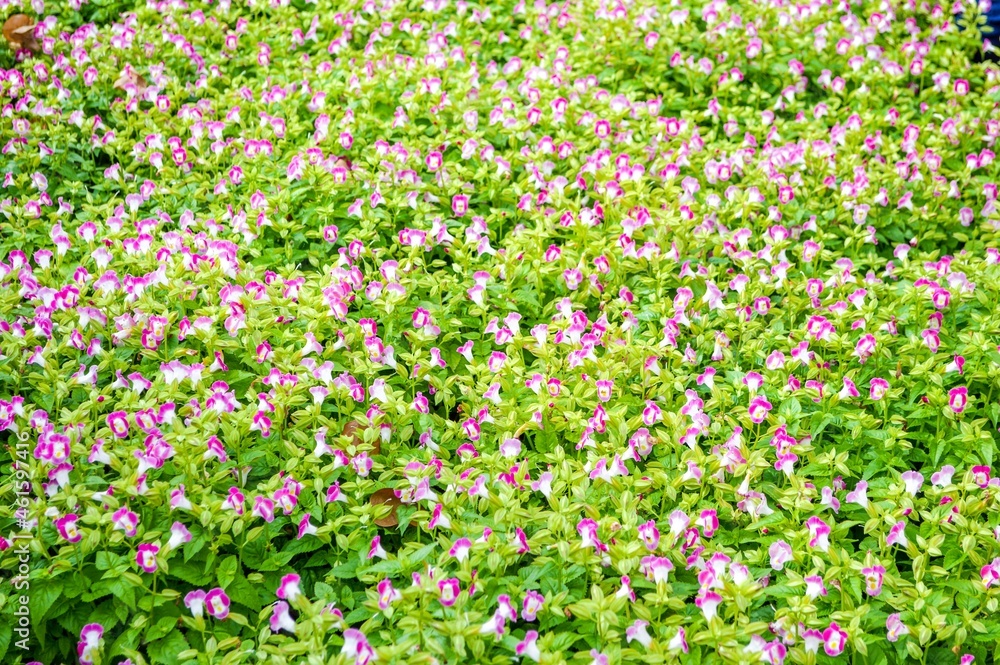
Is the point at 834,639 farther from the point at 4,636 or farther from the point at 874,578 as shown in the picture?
the point at 4,636

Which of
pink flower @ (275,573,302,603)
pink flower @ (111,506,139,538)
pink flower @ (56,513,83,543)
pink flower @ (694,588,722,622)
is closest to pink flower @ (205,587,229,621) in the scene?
pink flower @ (275,573,302,603)

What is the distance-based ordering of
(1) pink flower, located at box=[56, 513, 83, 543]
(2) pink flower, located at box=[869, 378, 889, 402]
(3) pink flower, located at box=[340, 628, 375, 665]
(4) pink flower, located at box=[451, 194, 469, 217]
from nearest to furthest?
(3) pink flower, located at box=[340, 628, 375, 665]
(1) pink flower, located at box=[56, 513, 83, 543]
(2) pink flower, located at box=[869, 378, 889, 402]
(4) pink flower, located at box=[451, 194, 469, 217]

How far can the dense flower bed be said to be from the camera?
2.26 m

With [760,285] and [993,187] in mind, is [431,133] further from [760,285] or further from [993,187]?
[993,187]

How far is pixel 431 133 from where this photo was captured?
4086 millimetres

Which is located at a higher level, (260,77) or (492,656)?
(260,77)

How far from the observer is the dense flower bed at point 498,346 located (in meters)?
2.26

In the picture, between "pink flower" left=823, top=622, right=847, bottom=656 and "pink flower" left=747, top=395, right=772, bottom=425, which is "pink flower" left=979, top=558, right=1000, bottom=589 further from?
"pink flower" left=747, top=395, right=772, bottom=425

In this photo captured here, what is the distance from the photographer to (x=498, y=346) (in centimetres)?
323

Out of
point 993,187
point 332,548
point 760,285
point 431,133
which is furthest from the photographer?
point 431,133

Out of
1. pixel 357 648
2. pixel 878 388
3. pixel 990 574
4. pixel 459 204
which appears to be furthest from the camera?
pixel 459 204

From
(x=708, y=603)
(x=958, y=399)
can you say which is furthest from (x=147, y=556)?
(x=958, y=399)

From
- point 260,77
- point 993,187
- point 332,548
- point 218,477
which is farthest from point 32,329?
point 993,187

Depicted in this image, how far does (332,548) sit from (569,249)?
147cm
